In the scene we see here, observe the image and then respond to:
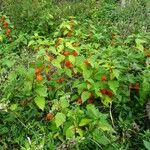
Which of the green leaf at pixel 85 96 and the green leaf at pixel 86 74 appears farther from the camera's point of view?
the green leaf at pixel 86 74

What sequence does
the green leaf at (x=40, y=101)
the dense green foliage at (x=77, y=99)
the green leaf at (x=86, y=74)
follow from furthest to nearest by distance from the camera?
the green leaf at (x=86, y=74) < the green leaf at (x=40, y=101) < the dense green foliage at (x=77, y=99)

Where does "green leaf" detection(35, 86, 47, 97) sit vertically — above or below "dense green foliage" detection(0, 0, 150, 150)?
above

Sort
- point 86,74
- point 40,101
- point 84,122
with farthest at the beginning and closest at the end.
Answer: point 86,74 → point 40,101 → point 84,122

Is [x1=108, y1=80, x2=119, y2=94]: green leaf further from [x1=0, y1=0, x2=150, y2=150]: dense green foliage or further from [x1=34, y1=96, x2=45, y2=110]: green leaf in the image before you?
[x1=34, y1=96, x2=45, y2=110]: green leaf

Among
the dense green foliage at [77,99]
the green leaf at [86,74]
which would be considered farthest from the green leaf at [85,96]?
the green leaf at [86,74]

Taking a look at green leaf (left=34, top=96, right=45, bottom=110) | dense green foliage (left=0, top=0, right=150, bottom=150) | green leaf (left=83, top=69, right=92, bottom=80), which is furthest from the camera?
green leaf (left=83, top=69, right=92, bottom=80)

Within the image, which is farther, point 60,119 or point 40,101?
point 40,101

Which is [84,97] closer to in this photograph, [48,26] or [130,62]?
[130,62]

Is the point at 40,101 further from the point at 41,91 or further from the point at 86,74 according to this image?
the point at 86,74

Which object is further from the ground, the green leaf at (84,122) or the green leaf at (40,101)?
the green leaf at (40,101)

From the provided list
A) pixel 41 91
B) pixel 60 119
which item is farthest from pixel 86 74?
pixel 60 119

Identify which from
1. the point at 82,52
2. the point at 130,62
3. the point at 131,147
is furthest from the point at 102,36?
the point at 131,147

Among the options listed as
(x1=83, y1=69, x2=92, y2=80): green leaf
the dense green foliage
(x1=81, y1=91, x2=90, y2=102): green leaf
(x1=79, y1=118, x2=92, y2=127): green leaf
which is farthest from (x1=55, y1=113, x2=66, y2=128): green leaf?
(x1=83, y1=69, x2=92, y2=80): green leaf

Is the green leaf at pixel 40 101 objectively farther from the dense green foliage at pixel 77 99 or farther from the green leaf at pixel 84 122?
the green leaf at pixel 84 122
